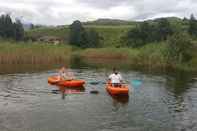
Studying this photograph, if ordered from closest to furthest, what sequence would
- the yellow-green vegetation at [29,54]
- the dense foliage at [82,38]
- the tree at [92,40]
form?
the yellow-green vegetation at [29,54], the dense foliage at [82,38], the tree at [92,40]

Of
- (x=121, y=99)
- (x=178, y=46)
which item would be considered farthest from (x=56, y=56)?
(x=121, y=99)

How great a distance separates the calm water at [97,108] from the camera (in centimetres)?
2104

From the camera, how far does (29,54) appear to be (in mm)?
56906

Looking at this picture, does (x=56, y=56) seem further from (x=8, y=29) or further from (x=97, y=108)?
(x=8, y=29)

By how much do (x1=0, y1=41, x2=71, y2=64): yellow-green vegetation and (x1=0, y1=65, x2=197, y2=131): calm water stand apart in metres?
16.3

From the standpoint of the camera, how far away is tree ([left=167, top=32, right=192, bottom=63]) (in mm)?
58438

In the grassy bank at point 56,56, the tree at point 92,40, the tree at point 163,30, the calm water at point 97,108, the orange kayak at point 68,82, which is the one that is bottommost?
the calm water at point 97,108

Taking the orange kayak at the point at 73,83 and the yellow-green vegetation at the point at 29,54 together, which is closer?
the orange kayak at the point at 73,83

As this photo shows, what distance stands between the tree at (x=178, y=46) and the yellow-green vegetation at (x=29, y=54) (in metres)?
18.5

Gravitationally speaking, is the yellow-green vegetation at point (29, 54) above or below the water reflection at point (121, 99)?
above

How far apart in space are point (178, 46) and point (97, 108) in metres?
35.9

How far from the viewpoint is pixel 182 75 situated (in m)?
47.8

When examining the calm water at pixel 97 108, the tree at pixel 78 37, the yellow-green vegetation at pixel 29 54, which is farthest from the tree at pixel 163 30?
the calm water at pixel 97 108

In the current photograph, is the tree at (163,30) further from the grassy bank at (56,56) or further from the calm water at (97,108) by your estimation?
the calm water at (97,108)
